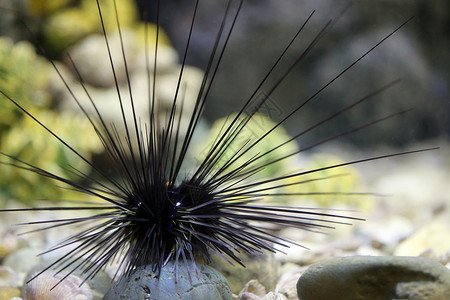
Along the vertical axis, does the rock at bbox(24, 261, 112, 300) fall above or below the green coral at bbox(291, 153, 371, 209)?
below

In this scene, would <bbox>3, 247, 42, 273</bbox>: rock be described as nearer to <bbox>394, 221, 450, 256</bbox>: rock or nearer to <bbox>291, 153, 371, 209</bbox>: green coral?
<bbox>394, 221, 450, 256</bbox>: rock

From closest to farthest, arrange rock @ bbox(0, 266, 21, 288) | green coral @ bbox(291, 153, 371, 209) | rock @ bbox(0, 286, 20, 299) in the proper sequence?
rock @ bbox(0, 286, 20, 299) < rock @ bbox(0, 266, 21, 288) < green coral @ bbox(291, 153, 371, 209)

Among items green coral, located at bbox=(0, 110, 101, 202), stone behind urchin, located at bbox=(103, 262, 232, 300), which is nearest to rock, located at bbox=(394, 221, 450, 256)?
stone behind urchin, located at bbox=(103, 262, 232, 300)

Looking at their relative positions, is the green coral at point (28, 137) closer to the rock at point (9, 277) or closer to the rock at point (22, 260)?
the rock at point (22, 260)

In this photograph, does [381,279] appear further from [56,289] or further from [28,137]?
[28,137]

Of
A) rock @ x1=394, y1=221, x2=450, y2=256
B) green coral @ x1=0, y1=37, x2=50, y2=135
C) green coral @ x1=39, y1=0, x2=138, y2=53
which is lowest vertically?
rock @ x1=394, y1=221, x2=450, y2=256

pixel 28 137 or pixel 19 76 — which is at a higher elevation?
pixel 19 76

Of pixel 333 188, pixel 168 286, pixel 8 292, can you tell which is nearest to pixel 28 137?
pixel 8 292

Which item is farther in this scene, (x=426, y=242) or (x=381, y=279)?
(x=426, y=242)
